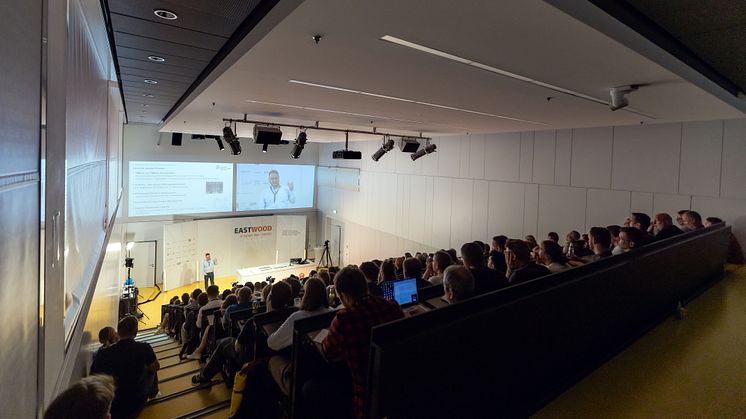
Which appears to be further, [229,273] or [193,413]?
[229,273]

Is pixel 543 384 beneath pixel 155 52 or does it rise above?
beneath

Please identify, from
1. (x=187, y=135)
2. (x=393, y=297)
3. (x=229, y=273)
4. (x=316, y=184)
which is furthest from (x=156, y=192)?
(x=393, y=297)

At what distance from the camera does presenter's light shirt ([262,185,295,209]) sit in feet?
46.8

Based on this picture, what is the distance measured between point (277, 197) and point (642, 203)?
12.0 m

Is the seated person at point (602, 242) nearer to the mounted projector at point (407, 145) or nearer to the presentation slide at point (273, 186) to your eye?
the mounted projector at point (407, 145)

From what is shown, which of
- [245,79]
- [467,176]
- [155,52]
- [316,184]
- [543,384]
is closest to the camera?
Result: [543,384]

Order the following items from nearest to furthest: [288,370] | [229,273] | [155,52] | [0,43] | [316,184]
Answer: [0,43]
[288,370]
[155,52]
[229,273]
[316,184]

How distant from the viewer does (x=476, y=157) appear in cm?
896

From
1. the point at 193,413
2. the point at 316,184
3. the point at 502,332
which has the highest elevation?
the point at 316,184

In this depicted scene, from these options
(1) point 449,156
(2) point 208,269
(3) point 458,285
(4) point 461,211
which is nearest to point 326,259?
(2) point 208,269

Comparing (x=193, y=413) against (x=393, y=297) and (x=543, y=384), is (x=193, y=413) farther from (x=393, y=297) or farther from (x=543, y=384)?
(x=543, y=384)

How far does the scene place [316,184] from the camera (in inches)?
619

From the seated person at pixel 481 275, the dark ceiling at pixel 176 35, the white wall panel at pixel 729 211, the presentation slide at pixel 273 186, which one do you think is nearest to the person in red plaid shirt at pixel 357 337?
the seated person at pixel 481 275

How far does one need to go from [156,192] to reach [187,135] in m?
2.17
